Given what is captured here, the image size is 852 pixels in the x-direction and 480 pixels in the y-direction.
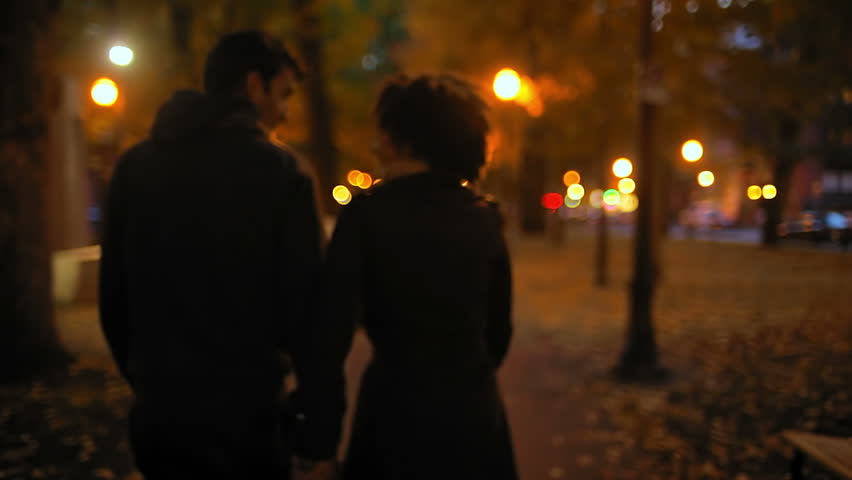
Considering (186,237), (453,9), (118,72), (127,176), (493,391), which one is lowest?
(493,391)

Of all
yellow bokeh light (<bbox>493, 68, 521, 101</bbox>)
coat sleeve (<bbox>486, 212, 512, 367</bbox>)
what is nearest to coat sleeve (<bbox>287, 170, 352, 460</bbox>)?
coat sleeve (<bbox>486, 212, 512, 367</bbox>)

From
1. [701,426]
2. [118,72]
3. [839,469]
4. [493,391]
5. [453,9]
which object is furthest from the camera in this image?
[453,9]

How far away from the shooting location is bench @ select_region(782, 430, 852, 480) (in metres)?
3.13

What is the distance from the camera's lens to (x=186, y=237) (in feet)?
6.23

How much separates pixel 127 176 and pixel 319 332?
0.66 m

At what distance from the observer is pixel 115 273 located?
202 cm

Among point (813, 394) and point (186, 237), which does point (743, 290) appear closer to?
point (813, 394)

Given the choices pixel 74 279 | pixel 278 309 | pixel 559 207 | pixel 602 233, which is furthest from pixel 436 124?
pixel 559 207

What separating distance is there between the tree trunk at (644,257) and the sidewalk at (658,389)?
31cm

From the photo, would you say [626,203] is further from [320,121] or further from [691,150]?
[320,121]

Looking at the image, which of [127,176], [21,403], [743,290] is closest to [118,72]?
[21,403]

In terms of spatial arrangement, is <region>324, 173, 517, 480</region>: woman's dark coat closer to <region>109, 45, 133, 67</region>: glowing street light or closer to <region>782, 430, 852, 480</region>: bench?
<region>782, 430, 852, 480</region>: bench

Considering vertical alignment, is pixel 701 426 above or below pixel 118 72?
below

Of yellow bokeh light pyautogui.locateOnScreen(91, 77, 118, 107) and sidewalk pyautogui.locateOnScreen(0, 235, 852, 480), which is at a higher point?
yellow bokeh light pyautogui.locateOnScreen(91, 77, 118, 107)
